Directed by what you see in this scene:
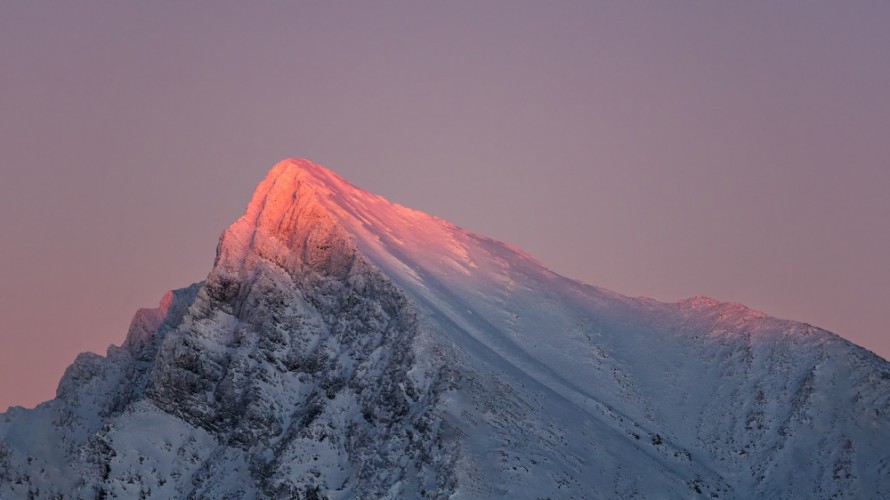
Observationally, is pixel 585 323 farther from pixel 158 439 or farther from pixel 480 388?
pixel 158 439

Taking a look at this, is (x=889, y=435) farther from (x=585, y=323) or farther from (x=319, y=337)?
(x=319, y=337)

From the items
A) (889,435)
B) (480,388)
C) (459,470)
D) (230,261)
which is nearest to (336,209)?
(230,261)

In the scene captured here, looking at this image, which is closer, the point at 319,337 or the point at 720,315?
the point at 319,337

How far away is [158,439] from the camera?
510 ft

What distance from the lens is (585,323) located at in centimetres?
18650

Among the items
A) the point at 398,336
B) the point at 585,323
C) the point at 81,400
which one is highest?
the point at 585,323

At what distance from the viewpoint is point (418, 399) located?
14825 centimetres

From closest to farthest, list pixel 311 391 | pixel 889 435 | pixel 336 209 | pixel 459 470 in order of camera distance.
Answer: pixel 459 470, pixel 889 435, pixel 311 391, pixel 336 209

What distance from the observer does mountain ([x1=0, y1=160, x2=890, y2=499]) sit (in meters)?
144

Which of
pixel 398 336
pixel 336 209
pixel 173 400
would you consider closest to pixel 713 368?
pixel 398 336

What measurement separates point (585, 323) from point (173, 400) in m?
57.9

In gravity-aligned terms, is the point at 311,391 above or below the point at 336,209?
below

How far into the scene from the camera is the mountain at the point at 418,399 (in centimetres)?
14425

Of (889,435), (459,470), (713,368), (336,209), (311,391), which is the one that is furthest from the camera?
(336,209)
